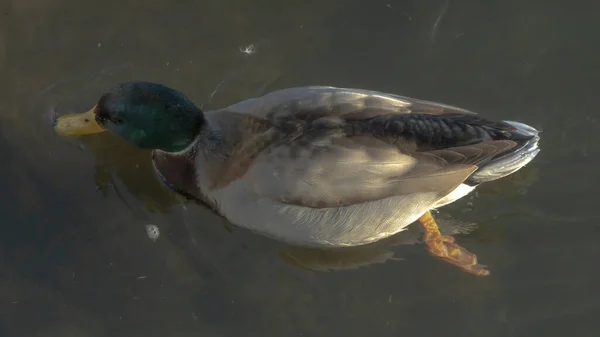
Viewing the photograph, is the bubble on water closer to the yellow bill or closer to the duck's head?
the duck's head

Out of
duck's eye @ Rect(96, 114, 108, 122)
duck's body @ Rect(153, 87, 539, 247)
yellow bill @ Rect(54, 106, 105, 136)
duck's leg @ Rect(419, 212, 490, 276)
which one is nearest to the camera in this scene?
duck's body @ Rect(153, 87, 539, 247)

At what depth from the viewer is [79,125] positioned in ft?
14.4

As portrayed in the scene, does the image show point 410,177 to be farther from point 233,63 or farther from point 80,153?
point 80,153

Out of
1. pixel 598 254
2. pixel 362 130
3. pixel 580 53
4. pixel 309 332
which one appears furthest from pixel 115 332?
pixel 580 53

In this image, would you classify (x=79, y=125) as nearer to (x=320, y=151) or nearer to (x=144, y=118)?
(x=144, y=118)

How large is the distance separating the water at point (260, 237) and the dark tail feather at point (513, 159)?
56cm

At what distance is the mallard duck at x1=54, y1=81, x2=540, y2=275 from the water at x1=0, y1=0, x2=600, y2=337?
440mm

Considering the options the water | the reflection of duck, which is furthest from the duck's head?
the reflection of duck

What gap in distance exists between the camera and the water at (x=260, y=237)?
458 cm

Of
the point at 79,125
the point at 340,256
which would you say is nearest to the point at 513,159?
the point at 340,256

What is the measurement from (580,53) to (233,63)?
8.19ft

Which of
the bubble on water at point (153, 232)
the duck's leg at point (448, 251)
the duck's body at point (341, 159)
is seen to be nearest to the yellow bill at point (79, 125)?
the duck's body at point (341, 159)

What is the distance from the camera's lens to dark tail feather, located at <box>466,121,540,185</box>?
13.8 ft

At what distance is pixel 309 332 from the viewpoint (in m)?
4.55
